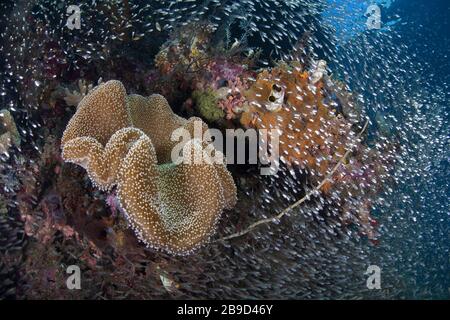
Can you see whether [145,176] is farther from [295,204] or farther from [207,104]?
[295,204]

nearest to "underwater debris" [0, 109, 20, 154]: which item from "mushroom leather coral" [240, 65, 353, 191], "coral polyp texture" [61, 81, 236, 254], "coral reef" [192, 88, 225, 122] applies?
"coral polyp texture" [61, 81, 236, 254]

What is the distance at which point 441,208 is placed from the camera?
6.78 m

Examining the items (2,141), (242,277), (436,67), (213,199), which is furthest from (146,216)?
(436,67)

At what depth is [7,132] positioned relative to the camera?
5.05m

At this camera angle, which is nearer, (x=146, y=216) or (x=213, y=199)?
(x=146, y=216)

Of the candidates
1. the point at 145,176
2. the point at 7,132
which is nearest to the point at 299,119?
the point at 145,176

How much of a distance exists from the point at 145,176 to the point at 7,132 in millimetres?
2988

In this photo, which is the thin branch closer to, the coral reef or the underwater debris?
the coral reef

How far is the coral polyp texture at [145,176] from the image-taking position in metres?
3.15

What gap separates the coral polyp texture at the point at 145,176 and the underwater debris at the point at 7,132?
1765 millimetres

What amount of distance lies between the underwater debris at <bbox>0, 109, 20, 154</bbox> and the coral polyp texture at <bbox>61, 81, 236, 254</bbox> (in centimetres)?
177

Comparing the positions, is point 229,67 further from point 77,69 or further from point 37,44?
point 37,44
